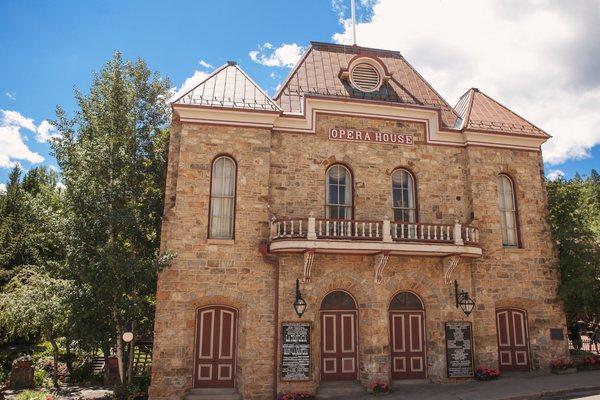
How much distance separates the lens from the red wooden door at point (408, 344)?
1364 cm

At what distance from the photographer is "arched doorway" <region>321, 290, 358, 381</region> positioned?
43.2 ft

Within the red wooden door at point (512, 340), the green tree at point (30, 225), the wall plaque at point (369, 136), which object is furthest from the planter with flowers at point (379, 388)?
the green tree at point (30, 225)

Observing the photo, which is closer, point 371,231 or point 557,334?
point 371,231

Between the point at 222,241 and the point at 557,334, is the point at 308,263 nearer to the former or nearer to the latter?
the point at 222,241

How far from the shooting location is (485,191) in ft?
50.0

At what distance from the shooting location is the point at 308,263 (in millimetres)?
12953

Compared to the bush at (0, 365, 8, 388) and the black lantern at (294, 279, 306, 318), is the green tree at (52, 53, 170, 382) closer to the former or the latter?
the black lantern at (294, 279, 306, 318)

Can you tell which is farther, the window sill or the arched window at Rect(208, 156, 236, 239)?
the arched window at Rect(208, 156, 236, 239)

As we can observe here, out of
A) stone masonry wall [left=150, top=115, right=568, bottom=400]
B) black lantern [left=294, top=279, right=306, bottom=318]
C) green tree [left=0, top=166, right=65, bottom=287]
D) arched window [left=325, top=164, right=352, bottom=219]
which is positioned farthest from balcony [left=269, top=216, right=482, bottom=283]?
green tree [left=0, top=166, right=65, bottom=287]

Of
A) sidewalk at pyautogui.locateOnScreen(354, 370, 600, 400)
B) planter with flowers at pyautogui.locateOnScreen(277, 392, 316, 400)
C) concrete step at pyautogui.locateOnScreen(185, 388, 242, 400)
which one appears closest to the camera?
sidewalk at pyautogui.locateOnScreen(354, 370, 600, 400)

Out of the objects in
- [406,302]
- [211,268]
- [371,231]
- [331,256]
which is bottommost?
[406,302]

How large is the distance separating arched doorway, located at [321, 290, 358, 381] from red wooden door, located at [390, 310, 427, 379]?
4.33 feet

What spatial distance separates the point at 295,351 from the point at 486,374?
20.0 ft

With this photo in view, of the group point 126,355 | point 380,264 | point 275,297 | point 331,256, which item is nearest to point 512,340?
point 380,264
